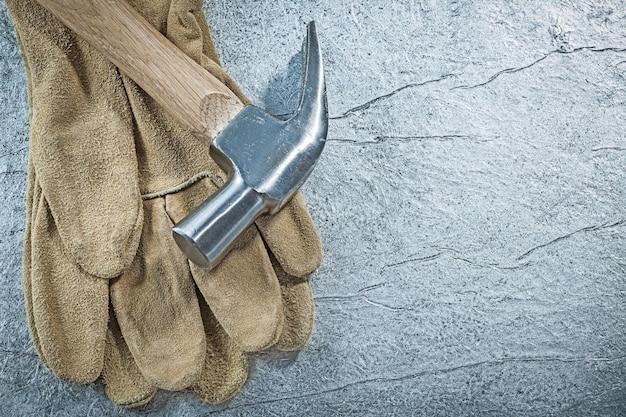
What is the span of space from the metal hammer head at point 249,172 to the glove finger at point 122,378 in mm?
225

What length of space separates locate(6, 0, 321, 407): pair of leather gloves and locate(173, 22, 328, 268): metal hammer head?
0.08 meters

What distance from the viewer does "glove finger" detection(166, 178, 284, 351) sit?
88 centimetres

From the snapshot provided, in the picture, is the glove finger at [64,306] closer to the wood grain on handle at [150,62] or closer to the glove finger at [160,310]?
the glove finger at [160,310]

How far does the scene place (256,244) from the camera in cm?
88

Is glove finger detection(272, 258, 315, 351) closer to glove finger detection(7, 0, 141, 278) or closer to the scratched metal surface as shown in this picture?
the scratched metal surface

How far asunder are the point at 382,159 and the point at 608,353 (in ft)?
1.65

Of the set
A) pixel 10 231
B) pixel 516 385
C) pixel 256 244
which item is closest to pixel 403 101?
pixel 256 244

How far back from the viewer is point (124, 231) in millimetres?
837

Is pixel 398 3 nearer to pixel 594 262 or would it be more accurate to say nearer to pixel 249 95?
pixel 249 95

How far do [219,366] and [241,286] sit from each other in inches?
6.2

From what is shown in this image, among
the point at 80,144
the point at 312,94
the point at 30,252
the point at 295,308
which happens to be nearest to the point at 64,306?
the point at 30,252

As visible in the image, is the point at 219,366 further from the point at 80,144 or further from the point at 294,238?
the point at 80,144

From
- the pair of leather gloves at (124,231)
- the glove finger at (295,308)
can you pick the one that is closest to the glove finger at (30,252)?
the pair of leather gloves at (124,231)

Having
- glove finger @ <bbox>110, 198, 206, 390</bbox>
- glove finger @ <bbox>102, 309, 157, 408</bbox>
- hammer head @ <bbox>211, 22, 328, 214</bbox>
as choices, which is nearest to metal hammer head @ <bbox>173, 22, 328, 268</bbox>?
hammer head @ <bbox>211, 22, 328, 214</bbox>
